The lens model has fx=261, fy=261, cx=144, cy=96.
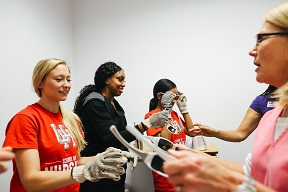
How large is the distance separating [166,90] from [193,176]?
6.55 feet

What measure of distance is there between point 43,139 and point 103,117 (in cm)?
62

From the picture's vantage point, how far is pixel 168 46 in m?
3.26

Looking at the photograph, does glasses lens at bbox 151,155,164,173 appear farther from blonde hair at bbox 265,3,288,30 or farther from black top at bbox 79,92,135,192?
black top at bbox 79,92,135,192

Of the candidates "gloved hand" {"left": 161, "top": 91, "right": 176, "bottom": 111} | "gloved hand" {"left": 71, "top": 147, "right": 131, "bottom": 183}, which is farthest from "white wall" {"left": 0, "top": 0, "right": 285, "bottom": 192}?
"gloved hand" {"left": 71, "top": 147, "right": 131, "bottom": 183}

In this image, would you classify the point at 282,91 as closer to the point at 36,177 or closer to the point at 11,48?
the point at 36,177

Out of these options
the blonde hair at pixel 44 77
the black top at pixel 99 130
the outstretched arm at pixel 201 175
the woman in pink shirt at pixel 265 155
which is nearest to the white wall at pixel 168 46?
the black top at pixel 99 130

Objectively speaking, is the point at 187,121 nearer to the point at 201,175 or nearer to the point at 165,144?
the point at 165,144

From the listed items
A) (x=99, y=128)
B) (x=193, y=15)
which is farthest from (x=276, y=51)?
(x=193, y=15)

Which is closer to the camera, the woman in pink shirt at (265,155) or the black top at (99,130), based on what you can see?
the woman in pink shirt at (265,155)

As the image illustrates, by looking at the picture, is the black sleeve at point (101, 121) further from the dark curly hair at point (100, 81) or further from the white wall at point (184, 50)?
the white wall at point (184, 50)

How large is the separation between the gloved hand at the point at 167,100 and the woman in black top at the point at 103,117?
20 cm

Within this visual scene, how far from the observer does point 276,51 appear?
0.92 meters

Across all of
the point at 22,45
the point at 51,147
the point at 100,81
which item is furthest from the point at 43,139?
the point at 22,45

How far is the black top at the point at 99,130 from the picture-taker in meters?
1.87
